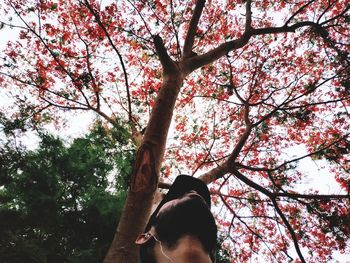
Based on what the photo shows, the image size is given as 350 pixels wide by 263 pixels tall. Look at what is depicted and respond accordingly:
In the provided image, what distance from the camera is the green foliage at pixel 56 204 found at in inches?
169

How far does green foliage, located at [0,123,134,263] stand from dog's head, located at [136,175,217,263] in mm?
3257

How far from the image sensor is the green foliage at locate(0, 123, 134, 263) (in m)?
4.29

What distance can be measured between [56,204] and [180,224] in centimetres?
401

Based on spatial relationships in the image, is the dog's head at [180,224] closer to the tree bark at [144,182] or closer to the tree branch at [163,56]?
the tree bark at [144,182]

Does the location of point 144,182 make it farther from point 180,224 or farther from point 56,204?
point 56,204

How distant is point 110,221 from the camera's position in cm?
495

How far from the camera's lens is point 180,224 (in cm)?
132

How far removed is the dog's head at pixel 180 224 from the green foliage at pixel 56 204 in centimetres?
326

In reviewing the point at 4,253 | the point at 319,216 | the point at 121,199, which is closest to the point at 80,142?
the point at 121,199

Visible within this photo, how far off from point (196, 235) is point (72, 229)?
4238 millimetres

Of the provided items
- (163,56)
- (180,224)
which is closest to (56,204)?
(163,56)

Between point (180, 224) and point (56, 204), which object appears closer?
point (180, 224)

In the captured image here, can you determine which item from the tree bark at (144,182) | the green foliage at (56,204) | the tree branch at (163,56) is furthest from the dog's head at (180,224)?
the green foliage at (56,204)

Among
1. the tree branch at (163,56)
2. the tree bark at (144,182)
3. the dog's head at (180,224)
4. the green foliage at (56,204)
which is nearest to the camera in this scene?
the dog's head at (180,224)
